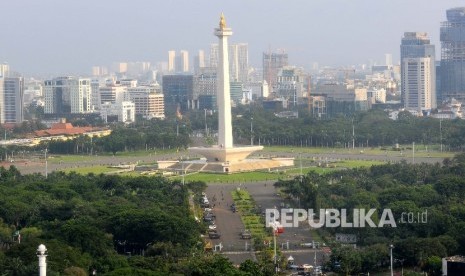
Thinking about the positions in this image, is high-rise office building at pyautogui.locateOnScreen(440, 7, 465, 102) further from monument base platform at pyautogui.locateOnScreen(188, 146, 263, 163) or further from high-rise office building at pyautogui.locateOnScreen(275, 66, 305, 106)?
monument base platform at pyautogui.locateOnScreen(188, 146, 263, 163)

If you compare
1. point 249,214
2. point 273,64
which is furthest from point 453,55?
point 249,214

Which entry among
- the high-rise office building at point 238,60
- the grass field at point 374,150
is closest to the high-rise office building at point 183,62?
the high-rise office building at point 238,60

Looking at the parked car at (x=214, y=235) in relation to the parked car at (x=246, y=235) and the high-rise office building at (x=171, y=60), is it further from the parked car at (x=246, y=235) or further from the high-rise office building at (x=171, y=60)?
the high-rise office building at (x=171, y=60)

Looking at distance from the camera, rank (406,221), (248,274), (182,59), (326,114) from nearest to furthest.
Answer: (248,274), (406,221), (326,114), (182,59)

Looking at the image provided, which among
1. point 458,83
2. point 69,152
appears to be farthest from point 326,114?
point 69,152

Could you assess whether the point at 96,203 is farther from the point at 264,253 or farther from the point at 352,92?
the point at 352,92
